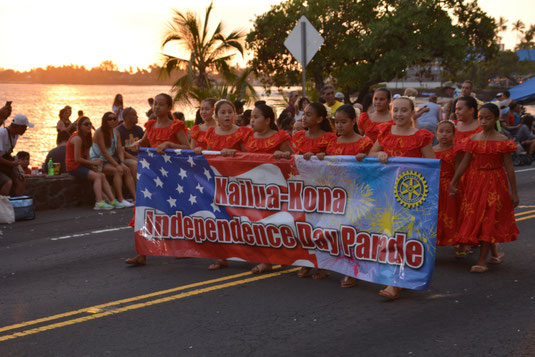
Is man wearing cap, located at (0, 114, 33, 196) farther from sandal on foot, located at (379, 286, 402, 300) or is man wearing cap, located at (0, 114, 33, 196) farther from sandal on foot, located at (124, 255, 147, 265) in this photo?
sandal on foot, located at (379, 286, 402, 300)

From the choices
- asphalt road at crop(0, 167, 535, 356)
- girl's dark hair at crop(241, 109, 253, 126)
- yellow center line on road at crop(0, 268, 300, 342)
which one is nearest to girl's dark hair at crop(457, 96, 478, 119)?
asphalt road at crop(0, 167, 535, 356)

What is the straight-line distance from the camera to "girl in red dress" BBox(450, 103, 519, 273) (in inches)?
296

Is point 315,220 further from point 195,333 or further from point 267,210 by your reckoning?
point 195,333

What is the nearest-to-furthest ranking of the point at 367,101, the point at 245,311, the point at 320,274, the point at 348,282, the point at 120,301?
the point at 245,311
the point at 120,301
the point at 348,282
the point at 320,274
the point at 367,101

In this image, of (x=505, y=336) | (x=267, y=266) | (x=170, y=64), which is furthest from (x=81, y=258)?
(x=170, y=64)

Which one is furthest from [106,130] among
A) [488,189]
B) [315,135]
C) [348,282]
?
[488,189]

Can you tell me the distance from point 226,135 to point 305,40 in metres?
7.41

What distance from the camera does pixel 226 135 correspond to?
26.3ft

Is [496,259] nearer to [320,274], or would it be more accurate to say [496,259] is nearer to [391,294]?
[391,294]

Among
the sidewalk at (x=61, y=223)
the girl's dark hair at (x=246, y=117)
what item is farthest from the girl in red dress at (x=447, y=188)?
the sidewalk at (x=61, y=223)

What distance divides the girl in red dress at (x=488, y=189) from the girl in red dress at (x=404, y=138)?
0.77m

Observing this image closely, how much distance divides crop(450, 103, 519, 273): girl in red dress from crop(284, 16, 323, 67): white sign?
25.0 ft

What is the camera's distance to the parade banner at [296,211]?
652cm

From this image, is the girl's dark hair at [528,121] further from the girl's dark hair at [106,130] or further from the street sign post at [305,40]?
the girl's dark hair at [106,130]
